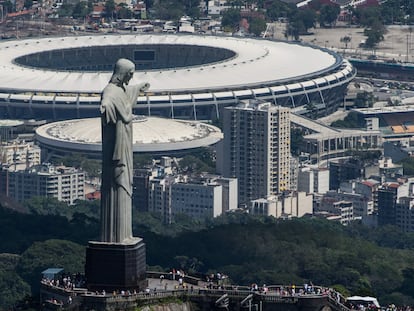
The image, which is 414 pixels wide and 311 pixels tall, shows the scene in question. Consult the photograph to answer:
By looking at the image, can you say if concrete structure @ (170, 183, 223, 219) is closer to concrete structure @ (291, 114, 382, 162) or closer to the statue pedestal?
concrete structure @ (291, 114, 382, 162)

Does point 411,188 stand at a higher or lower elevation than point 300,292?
lower

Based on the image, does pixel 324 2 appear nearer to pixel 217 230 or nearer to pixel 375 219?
pixel 375 219

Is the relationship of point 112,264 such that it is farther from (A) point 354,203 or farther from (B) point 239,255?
(A) point 354,203

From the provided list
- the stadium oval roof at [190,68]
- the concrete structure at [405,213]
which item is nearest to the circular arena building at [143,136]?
the stadium oval roof at [190,68]

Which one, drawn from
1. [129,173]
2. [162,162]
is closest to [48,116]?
[162,162]

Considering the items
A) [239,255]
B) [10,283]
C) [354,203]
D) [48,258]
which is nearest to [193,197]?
[354,203]

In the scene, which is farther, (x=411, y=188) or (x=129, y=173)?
(x=411, y=188)
